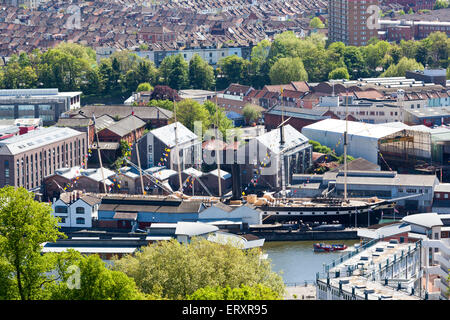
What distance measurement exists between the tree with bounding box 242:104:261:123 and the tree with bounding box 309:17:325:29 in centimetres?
1907

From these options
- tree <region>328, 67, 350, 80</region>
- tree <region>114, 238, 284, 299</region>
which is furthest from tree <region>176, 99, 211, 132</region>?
tree <region>114, 238, 284, 299</region>

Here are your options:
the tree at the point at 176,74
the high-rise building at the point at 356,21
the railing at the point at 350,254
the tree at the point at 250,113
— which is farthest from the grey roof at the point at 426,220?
the high-rise building at the point at 356,21

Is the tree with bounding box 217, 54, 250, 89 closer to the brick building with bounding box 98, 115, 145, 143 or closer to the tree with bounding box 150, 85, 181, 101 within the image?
the tree with bounding box 150, 85, 181, 101

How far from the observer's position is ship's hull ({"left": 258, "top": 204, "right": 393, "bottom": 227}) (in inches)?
781

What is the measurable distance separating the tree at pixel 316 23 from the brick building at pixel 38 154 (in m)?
25.5

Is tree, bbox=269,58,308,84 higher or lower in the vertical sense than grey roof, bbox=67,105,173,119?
higher

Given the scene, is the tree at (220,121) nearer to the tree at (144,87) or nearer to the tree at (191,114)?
the tree at (191,114)

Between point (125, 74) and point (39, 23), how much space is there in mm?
19266

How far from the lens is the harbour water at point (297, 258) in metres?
16.4

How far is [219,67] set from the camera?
3741 centimetres

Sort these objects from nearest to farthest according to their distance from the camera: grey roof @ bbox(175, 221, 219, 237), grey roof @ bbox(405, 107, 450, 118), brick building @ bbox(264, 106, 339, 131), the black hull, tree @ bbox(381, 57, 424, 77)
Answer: grey roof @ bbox(175, 221, 219, 237)
the black hull
brick building @ bbox(264, 106, 339, 131)
grey roof @ bbox(405, 107, 450, 118)
tree @ bbox(381, 57, 424, 77)

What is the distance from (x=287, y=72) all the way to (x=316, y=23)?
49.8 ft

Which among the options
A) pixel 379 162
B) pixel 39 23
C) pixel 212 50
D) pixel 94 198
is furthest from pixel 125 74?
pixel 39 23
